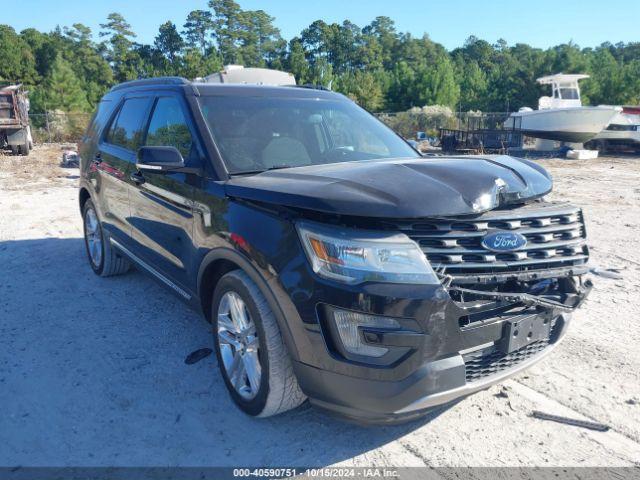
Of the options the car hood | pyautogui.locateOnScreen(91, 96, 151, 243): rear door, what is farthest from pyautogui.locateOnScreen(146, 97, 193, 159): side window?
the car hood

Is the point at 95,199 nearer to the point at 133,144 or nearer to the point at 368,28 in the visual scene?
the point at 133,144

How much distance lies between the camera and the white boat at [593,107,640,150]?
2069 cm

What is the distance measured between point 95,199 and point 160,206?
1.94 metres

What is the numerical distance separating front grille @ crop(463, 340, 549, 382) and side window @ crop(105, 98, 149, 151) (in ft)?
10.3

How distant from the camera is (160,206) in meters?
3.77

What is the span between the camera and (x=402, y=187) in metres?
2.52

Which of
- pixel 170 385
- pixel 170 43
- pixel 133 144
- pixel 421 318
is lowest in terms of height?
pixel 170 385

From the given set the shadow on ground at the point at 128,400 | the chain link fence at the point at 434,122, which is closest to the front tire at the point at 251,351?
the shadow on ground at the point at 128,400

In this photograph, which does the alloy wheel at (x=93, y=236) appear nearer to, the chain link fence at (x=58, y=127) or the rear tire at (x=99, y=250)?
the rear tire at (x=99, y=250)

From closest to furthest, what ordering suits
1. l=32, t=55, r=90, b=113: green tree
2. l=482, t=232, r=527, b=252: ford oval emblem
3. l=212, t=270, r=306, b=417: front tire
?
l=482, t=232, r=527, b=252: ford oval emblem → l=212, t=270, r=306, b=417: front tire → l=32, t=55, r=90, b=113: green tree

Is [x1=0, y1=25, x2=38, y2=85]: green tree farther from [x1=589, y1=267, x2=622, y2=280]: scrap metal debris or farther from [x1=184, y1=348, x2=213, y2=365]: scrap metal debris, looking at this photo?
[x1=589, y1=267, x2=622, y2=280]: scrap metal debris

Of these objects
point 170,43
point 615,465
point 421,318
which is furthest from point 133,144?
point 170,43

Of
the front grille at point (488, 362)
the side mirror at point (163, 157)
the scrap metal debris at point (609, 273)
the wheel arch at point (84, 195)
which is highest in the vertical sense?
the side mirror at point (163, 157)

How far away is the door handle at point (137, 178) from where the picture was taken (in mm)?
4043
